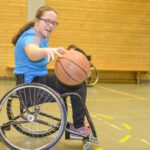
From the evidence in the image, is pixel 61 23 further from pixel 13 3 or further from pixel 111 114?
pixel 111 114

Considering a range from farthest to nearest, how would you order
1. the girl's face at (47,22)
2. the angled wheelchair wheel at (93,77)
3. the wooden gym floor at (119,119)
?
1. the angled wheelchair wheel at (93,77)
2. the wooden gym floor at (119,119)
3. the girl's face at (47,22)

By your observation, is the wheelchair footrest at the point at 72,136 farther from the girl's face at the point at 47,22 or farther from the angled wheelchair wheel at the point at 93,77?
the angled wheelchair wheel at the point at 93,77

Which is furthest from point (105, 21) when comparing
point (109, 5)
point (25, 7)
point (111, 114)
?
point (111, 114)

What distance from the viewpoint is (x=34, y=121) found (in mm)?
3115

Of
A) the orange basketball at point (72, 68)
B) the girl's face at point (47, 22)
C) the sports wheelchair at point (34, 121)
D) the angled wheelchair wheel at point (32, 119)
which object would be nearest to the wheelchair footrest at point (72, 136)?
the sports wheelchair at point (34, 121)

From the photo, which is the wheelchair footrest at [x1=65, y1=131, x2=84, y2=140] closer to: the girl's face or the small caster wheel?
the small caster wheel

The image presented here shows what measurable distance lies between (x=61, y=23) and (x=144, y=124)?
4999 millimetres

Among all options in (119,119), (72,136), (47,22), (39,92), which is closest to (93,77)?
(119,119)

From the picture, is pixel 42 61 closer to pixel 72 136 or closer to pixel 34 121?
pixel 34 121

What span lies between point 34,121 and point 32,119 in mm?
24

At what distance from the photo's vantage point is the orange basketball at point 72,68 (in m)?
2.97

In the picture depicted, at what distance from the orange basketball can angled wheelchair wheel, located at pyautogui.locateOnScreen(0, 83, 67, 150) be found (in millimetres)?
155

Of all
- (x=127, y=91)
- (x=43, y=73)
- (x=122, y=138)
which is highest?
(x=43, y=73)

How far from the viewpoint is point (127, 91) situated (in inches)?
306
